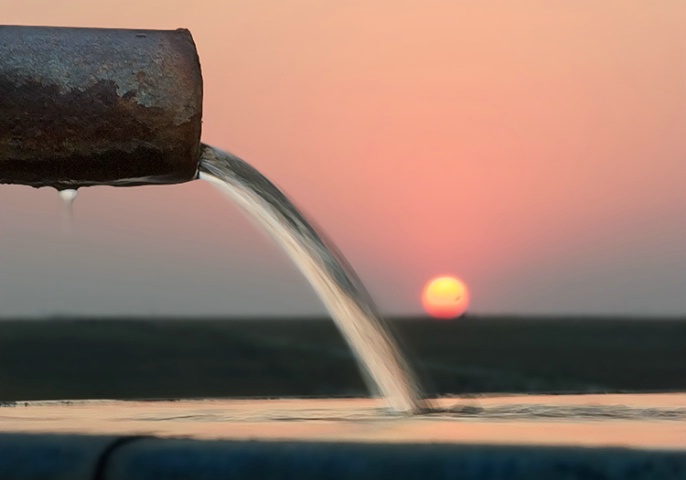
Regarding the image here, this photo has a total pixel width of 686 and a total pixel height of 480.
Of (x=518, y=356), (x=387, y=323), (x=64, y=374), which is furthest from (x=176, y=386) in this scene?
(x=387, y=323)

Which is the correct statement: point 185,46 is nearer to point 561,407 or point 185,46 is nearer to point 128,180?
point 128,180

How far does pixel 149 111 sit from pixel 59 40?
0.09 metres

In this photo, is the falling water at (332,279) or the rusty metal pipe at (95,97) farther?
the falling water at (332,279)

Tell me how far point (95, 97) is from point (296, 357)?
1635cm

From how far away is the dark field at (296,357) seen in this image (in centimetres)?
1327

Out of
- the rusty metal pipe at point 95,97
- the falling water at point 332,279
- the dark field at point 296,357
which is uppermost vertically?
the dark field at point 296,357

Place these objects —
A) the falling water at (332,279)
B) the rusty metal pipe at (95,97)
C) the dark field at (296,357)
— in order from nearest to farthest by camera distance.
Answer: the rusty metal pipe at (95,97), the falling water at (332,279), the dark field at (296,357)

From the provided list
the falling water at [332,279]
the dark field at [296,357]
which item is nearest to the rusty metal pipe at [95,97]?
the falling water at [332,279]

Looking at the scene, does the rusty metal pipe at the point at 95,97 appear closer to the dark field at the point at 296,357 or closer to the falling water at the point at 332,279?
the falling water at the point at 332,279

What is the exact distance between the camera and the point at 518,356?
16.6m

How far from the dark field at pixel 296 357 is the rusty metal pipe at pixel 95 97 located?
1082cm

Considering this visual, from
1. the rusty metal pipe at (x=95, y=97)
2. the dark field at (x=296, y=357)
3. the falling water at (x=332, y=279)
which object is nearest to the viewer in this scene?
the rusty metal pipe at (x=95, y=97)

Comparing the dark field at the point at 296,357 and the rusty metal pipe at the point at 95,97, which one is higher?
the dark field at the point at 296,357

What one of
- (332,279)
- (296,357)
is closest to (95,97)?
(332,279)
